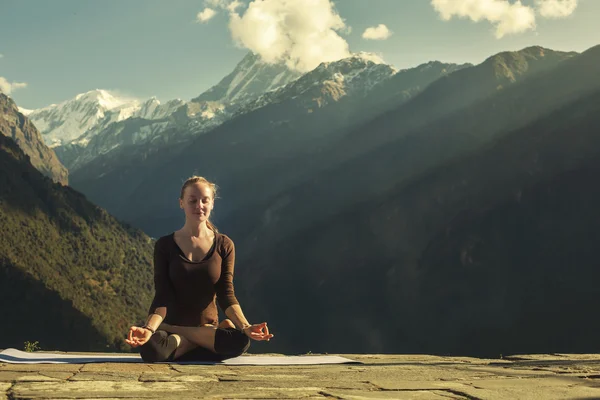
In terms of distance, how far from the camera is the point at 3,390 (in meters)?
6.65

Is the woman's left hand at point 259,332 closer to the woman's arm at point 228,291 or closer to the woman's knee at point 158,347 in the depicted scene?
the woman's arm at point 228,291

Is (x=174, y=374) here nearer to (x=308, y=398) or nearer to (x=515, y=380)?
(x=308, y=398)

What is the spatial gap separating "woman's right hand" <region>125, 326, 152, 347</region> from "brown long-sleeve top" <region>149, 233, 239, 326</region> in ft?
2.01

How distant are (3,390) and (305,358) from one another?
721cm

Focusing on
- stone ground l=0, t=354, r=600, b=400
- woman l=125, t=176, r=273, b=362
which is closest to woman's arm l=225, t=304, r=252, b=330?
woman l=125, t=176, r=273, b=362

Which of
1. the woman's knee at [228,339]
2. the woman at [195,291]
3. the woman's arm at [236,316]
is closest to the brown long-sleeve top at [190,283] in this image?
the woman at [195,291]

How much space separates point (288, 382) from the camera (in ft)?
26.6

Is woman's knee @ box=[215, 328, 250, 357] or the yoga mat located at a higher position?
woman's knee @ box=[215, 328, 250, 357]

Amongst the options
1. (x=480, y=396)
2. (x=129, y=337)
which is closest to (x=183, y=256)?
(x=129, y=337)

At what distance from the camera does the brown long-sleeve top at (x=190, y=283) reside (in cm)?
1066

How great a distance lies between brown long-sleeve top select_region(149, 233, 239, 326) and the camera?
1066cm

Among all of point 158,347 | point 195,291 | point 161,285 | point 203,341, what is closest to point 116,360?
point 158,347

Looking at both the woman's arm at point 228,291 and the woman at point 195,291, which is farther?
the woman's arm at point 228,291

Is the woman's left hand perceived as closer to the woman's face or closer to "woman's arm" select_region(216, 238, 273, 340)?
"woman's arm" select_region(216, 238, 273, 340)
